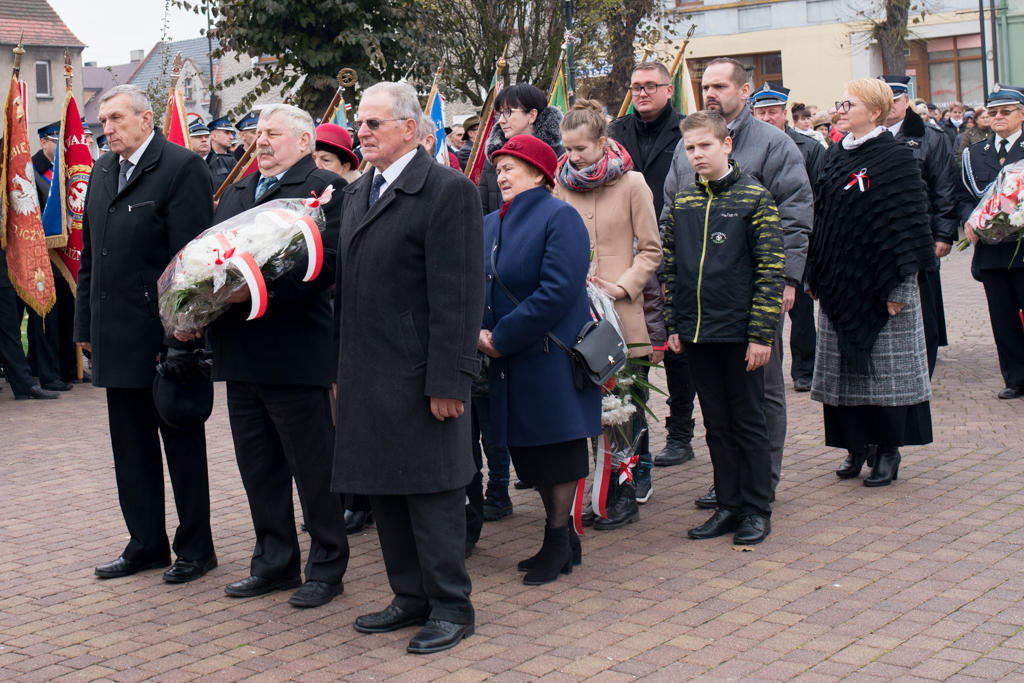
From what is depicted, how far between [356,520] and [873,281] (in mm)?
3089

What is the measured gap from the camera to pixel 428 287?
13.4ft

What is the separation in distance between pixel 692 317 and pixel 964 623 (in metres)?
1.85

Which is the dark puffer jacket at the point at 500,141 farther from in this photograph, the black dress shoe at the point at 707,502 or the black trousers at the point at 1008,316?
the black trousers at the point at 1008,316

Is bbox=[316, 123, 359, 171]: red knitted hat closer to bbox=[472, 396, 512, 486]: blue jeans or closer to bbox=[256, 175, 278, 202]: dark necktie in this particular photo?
bbox=[256, 175, 278, 202]: dark necktie

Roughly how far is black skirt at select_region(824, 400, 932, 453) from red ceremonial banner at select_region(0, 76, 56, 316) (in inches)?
271

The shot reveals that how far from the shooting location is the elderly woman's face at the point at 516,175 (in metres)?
4.80

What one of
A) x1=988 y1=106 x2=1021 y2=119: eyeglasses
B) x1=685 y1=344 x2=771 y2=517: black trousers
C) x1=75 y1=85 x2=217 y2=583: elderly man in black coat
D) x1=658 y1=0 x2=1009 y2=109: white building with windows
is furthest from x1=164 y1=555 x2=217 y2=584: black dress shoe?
x1=658 y1=0 x2=1009 y2=109: white building with windows

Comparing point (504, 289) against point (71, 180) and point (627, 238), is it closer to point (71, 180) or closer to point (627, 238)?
point (627, 238)

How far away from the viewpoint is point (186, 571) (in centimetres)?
512

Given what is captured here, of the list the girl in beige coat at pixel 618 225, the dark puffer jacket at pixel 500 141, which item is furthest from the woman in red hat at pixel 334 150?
the girl in beige coat at pixel 618 225

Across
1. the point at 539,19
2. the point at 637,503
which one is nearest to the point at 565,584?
the point at 637,503

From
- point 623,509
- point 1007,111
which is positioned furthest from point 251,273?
point 1007,111

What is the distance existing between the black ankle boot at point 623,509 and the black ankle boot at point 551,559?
804mm

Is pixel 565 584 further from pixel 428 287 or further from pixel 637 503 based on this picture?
pixel 428 287
